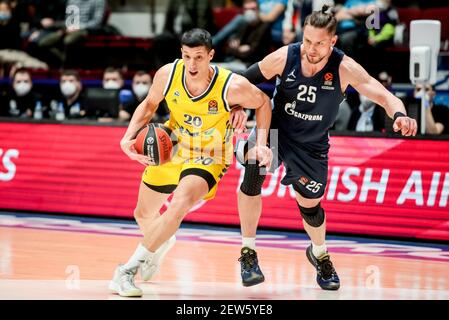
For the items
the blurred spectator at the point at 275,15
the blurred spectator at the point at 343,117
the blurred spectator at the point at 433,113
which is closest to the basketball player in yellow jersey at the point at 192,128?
the blurred spectator at the point at 433,113

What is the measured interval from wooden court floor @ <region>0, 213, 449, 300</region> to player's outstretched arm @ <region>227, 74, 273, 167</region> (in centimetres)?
117

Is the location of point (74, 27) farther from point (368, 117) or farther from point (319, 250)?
point (319, 250)

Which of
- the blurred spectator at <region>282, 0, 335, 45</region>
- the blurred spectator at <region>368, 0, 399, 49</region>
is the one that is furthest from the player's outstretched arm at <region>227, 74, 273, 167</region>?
the blurred spectator at <region>368, 0, 399, 49</region>

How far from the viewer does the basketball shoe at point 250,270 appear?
282 inches

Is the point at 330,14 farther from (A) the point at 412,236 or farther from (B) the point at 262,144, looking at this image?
(A) the point at 412,236

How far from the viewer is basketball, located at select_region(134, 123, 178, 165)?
6.75 metres

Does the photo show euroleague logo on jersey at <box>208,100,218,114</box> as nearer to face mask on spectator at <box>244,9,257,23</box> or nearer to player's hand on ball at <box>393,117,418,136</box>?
player's hand on ball at <box>393,117,418,136</box>

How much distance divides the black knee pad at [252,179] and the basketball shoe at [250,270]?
441mm

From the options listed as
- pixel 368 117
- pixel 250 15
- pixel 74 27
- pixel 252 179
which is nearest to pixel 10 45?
pixel 74 27

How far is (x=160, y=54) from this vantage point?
1404cm

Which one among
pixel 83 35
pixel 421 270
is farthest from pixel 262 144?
pixel 83 35

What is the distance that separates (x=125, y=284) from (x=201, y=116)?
1.33m

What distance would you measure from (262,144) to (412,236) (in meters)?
3.39

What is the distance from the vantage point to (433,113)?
431 inches
